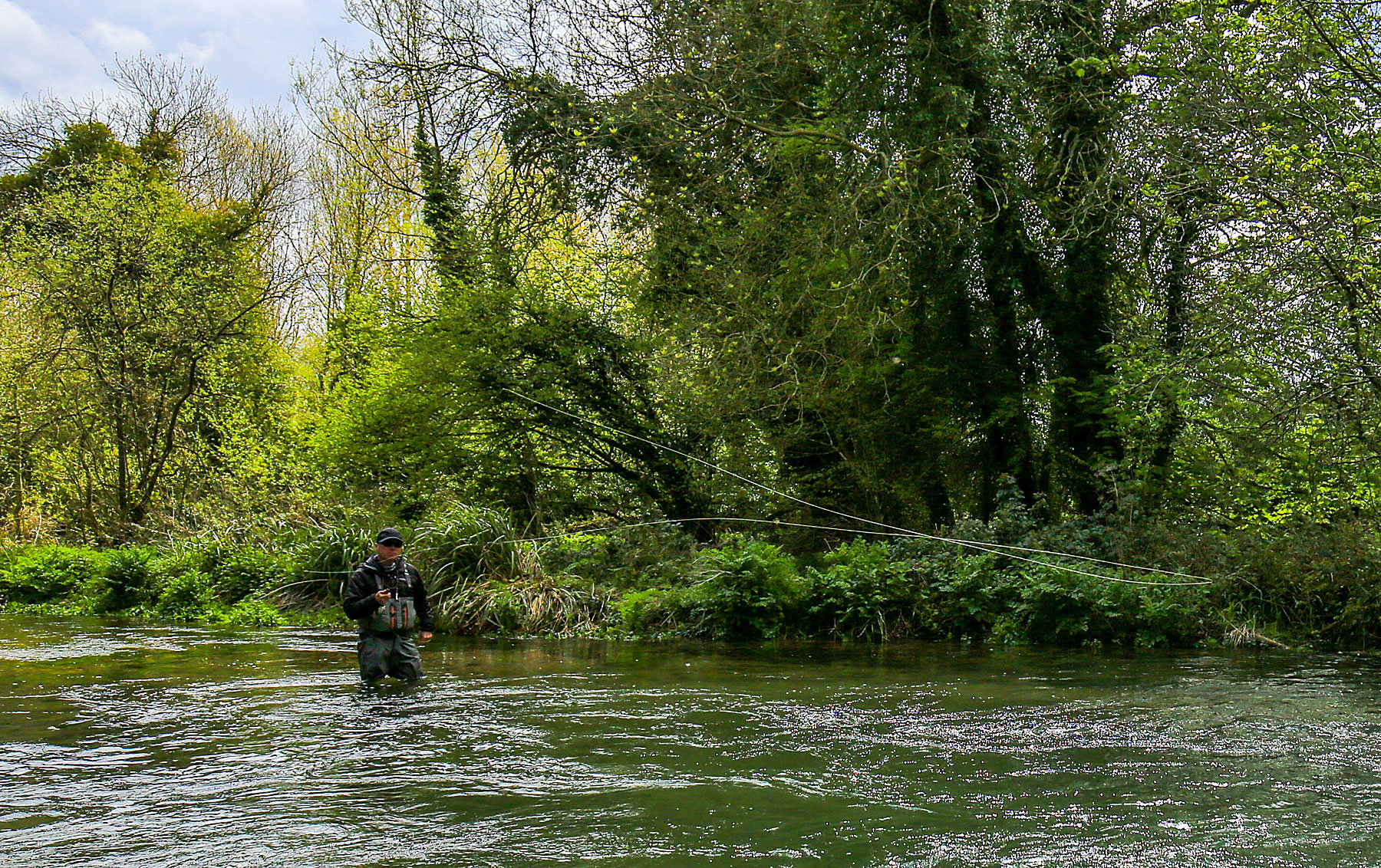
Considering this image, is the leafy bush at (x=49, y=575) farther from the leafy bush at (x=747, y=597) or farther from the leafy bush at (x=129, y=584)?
the leafy bush at (x=747, y=597)

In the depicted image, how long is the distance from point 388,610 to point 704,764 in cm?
375

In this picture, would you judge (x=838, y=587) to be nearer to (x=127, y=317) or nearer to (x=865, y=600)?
(x=865, y=600)

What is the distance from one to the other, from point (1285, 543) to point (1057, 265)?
4.86m

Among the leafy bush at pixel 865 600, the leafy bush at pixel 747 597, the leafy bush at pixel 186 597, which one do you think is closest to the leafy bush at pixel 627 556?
the leafy bush at pixel 747 597

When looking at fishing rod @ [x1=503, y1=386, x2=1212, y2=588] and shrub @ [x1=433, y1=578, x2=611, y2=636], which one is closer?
fishing rod @ [x1=503, y1=386, x2=1212, y2=588]

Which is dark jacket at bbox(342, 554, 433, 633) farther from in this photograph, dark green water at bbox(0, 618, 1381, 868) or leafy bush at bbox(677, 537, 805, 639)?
leafy bush at bbox(677, 537, 805, 639)

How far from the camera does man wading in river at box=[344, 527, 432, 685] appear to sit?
9.56 metres

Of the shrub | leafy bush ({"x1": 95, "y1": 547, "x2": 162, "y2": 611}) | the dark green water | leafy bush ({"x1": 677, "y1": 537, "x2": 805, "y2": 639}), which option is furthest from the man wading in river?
leafy bush ({"x1": 95, "y1": 547, "x2": 162, "y2": 611})

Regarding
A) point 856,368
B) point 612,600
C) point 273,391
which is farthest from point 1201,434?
point 273,391

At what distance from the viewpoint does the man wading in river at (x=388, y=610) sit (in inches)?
376

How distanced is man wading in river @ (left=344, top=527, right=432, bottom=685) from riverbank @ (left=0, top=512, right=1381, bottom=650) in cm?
515

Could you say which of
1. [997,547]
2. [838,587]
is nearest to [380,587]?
[838,587]

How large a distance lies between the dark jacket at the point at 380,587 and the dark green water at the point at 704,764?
0.66 meters

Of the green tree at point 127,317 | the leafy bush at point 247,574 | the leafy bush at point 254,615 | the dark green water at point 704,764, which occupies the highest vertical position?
the green tree at point 127,317
